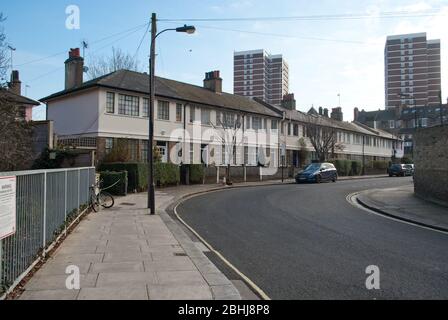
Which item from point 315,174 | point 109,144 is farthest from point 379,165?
point 109,144

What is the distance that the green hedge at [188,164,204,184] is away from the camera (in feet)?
101

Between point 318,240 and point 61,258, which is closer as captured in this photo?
point 61,258

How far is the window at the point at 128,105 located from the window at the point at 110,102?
0.49 meters

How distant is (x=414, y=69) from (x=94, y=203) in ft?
463

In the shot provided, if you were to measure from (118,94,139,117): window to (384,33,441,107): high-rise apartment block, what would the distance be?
12096 cm

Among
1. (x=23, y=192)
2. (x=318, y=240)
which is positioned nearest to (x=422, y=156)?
(x=318, y=240)

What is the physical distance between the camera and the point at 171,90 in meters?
35.2

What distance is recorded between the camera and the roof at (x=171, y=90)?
3052 cm

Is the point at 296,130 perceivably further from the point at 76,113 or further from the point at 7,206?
the point at 7,206

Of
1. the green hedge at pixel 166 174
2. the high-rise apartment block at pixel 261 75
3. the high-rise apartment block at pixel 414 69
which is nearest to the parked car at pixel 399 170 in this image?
the green hedge at pixel 166 174

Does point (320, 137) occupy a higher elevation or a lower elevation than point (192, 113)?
lower
